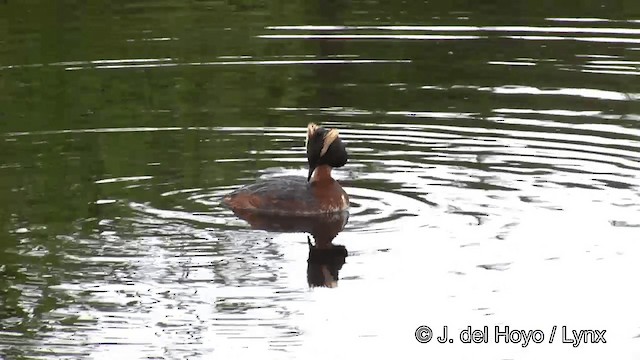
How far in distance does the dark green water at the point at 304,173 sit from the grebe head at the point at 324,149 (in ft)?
1.62

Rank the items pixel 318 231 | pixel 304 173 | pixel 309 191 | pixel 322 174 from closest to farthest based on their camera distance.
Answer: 1. pixel 318 231
2. pixel 309 191
3. pixel 322 174
4. pixel 304 173

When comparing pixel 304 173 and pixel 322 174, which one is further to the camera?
pixel 304 173

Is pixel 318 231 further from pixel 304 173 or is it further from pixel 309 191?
pixel 304 173

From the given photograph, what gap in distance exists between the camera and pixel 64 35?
21.3 meters

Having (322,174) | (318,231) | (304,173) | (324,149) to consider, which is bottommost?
(318,231)

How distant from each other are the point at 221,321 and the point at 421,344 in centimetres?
143

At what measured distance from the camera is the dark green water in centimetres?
979

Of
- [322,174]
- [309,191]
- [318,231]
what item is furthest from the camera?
[322,174]

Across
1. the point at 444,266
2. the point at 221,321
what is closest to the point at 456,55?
the point at 444,266

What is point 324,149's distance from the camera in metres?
12.9

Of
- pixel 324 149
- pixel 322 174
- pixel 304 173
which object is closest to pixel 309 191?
pixel 322 174

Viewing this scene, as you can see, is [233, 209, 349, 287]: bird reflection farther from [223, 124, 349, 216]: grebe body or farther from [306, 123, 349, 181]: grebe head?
[306, 123, 349, 181]: grebe head

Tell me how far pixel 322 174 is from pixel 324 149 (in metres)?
0.24

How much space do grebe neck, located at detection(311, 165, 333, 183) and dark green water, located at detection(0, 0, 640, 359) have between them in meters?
0.38
